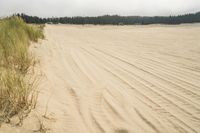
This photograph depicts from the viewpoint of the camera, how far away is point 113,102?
15.4 ft

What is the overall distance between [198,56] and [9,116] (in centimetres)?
680

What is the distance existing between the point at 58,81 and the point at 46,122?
200cm

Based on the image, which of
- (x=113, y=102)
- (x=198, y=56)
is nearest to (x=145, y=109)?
(x=113, y=102)

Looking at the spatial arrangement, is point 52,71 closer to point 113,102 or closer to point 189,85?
point 113,102

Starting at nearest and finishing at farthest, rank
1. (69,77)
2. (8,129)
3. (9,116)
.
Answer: (8,129) → (9,116) → (69,77)

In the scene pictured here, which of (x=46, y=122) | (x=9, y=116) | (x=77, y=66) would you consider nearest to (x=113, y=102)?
(x=46, y=122)

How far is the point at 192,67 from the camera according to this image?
295 inches

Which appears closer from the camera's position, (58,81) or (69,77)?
(58,81)

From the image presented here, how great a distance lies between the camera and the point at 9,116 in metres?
3.71

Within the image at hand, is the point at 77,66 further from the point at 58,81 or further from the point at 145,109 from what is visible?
the point at 145,109

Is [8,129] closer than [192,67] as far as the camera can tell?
Yes

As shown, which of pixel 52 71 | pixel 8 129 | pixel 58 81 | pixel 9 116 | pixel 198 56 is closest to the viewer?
pixel 8 129

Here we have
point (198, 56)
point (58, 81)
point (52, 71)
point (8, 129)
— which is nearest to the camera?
point (8, 129)

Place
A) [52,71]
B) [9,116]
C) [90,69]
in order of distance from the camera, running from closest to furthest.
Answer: [9,116], [52,71], [90,69]
